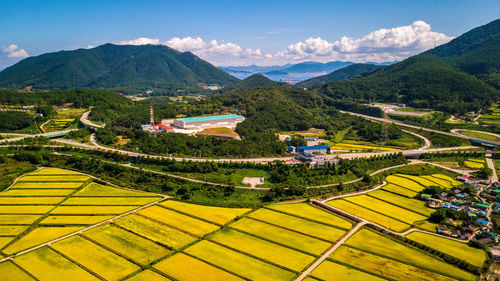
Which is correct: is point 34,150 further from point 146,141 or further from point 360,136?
point 360,136

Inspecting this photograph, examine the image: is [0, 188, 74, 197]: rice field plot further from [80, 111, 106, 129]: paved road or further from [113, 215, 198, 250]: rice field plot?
[80, 111, 106, 129]: paved road

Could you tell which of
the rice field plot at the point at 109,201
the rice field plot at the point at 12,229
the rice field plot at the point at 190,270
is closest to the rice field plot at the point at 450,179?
the rice field plot at the point at 190,270

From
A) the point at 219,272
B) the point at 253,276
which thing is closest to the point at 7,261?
the point at 219,272

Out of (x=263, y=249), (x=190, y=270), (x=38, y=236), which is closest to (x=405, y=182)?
(x=263, y=249)

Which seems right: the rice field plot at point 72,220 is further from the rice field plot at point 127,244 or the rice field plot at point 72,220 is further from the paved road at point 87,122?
the paved road at point 87,122

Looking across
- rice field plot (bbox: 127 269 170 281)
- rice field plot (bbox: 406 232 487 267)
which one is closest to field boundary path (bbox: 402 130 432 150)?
rice field plot (bbox: 406 232 487 267)

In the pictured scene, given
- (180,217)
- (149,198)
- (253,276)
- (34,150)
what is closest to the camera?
(253,276)
